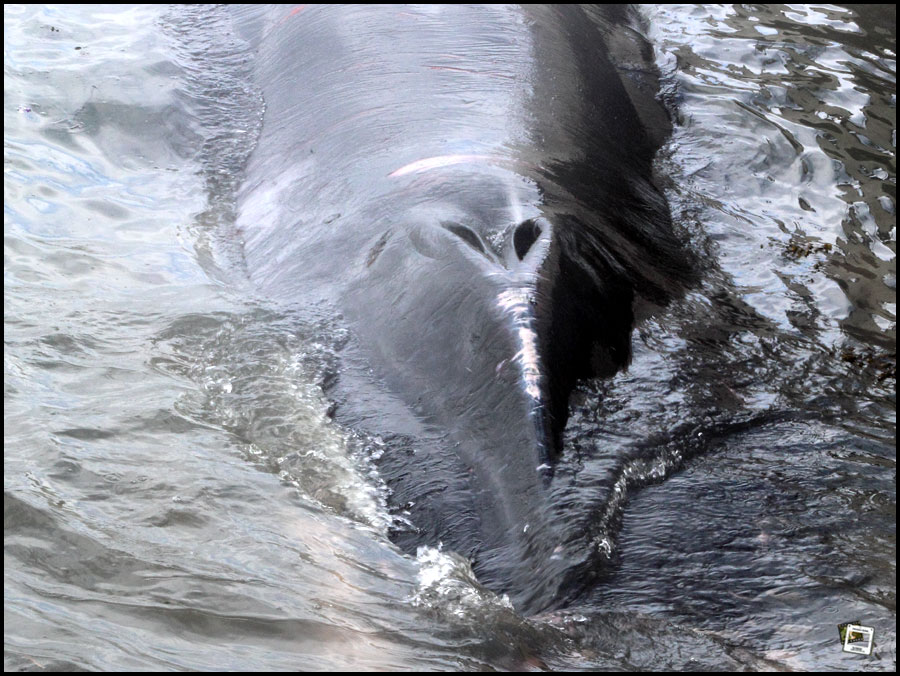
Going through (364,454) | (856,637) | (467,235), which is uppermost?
(467,235)

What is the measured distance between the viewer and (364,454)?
380 cm

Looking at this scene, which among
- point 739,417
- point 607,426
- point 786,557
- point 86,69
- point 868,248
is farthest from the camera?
point 86,69

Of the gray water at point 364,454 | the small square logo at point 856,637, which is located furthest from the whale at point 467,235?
the small square logo at point 856,637

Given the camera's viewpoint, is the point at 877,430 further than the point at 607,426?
Yes

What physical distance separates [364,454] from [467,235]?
99cm

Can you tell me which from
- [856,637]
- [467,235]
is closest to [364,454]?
[467,235]

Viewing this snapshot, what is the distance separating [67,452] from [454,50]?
3394 millimetres

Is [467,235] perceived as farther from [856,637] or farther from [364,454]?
[856,637]

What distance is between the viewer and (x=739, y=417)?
3.78m

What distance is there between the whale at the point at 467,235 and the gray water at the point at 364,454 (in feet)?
0.37

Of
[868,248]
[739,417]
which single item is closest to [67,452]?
[739,417]

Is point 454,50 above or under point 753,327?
above

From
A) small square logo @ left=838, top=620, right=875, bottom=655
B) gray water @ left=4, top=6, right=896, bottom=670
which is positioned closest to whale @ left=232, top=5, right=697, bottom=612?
gray water @ left=4, top=6, right=896, bottom=670

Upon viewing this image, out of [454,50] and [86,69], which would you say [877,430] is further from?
[86,69]
